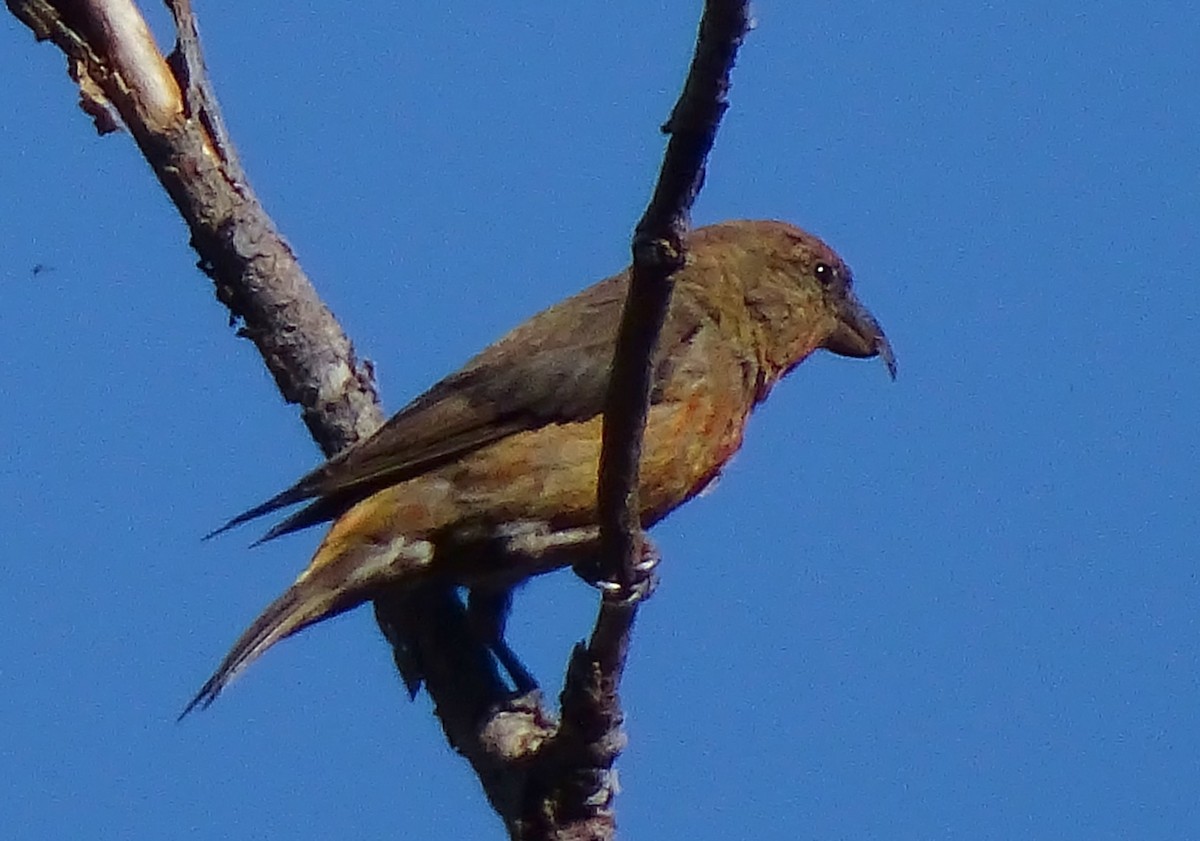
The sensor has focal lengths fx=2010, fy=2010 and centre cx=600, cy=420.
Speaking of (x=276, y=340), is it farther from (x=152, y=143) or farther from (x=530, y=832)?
(x=530, y=832)

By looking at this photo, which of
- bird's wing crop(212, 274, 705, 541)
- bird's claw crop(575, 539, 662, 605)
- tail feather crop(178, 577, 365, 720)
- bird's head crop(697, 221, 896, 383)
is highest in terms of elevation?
bird's head crop(697, 221, 896, 383)

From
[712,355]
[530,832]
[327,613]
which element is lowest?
[530,832]

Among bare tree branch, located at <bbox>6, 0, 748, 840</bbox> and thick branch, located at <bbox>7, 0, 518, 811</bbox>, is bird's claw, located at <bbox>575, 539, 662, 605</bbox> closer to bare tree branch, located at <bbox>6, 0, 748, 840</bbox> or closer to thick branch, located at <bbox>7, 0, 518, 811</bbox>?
bare tree branch, located at <bbox>6, 0, 748, 840</bbox>

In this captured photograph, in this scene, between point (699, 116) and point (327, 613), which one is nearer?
point (699, 116)

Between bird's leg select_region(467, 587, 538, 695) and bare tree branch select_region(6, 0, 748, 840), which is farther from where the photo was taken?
bird's leg select_region(467, 587, 538, 695)

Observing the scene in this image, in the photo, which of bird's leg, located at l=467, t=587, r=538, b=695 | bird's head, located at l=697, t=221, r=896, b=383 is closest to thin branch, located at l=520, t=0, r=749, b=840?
bird's leg, located at l=467, t=587, r=538, b=695

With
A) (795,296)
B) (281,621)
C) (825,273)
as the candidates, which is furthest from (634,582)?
(825,273)

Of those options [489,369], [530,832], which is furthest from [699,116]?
[489,369]

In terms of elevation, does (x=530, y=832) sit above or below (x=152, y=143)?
below

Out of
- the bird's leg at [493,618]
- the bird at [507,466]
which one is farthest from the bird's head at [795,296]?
the bird's leg at [493,618]
